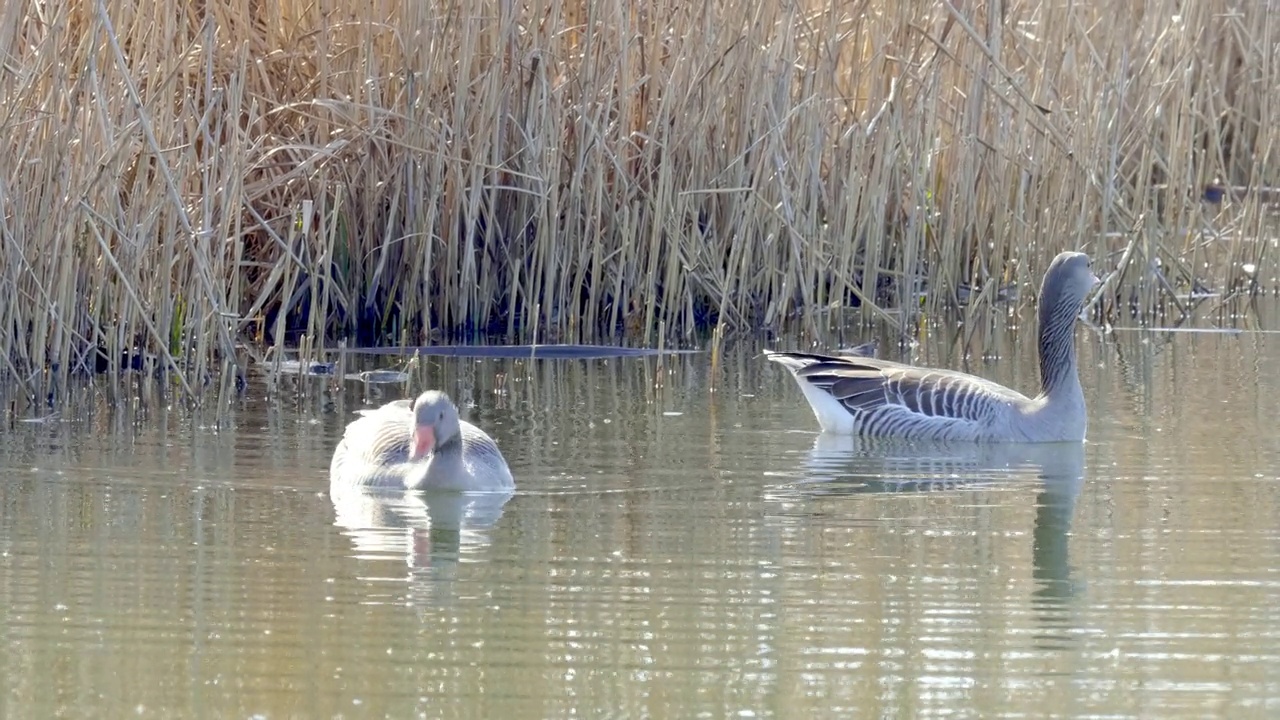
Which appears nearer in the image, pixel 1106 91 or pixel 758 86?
pixel 758 86

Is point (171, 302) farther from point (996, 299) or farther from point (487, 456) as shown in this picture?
point (996, 299)

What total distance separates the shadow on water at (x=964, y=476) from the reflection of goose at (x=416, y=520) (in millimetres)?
1107

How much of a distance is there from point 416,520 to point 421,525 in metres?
0.11

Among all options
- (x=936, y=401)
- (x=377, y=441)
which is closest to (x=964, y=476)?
(x=936, y=401)

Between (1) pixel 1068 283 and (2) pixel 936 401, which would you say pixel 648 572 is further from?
(1) pixel 1068 283

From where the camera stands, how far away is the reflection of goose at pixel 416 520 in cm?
661

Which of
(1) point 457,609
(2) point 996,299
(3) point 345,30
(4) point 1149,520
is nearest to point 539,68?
(3) point 345,30

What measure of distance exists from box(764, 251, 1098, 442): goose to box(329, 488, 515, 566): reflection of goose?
92.7 inches

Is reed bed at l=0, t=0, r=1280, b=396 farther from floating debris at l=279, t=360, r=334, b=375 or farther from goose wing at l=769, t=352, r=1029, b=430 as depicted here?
goose wing at l=769, t=352, r=1029, b=430

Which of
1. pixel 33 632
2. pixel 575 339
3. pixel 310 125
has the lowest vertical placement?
pixel 33 632

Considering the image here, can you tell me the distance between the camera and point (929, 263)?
12.8 metres

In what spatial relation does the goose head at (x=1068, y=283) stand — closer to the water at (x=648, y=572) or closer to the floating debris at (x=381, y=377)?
the water at (x=648, y=572)

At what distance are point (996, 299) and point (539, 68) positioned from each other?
362cm

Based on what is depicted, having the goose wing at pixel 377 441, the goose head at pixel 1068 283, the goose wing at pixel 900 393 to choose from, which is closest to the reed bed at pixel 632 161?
the goose head at pixel 1068 283
